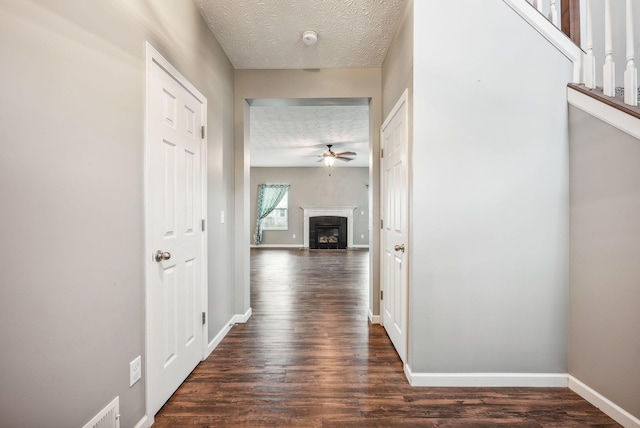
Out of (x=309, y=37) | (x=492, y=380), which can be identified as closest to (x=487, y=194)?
(x=492, y=380)

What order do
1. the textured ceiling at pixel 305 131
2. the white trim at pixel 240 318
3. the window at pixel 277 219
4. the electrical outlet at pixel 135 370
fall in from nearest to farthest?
the electrical outlet at pixel 135 370
the white trim at pixel 240 318
the textured ceiling at pixel 305 131
the window at pixel 277 219

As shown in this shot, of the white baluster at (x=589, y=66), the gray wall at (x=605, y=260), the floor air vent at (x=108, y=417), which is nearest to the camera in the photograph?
the floor air vent at (x=108, y=417)

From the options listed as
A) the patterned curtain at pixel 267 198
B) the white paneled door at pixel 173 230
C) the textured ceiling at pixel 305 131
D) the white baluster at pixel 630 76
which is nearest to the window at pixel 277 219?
the patterned curtain at pixel 267 198

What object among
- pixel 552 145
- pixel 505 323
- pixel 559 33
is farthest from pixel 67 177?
pixel 559 33

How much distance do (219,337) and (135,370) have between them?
1.16 m

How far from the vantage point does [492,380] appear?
1.92 m

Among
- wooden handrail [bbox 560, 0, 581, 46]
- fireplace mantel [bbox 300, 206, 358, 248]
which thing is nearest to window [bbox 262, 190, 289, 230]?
fireplace mantel [bbox 300, 206, 358, 248]

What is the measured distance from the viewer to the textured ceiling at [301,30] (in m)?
2.16

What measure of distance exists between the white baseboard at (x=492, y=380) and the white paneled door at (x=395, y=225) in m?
0.21

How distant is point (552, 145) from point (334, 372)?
7.14ft

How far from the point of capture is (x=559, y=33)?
1.88 meters

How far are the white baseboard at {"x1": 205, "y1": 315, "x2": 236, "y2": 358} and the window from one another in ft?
22.9

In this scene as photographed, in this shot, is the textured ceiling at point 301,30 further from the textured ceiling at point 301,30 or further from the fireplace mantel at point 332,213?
the fireplace mantel at point 332,213

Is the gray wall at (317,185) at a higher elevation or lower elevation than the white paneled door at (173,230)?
higher
